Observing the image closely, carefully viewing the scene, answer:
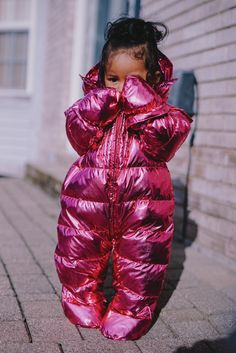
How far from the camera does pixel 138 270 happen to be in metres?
2.15

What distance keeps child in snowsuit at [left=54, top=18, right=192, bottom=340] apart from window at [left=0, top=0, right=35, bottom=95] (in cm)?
612

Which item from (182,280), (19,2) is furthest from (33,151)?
(182,280)

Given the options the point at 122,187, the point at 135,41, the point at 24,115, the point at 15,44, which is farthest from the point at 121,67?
the point at 15,44

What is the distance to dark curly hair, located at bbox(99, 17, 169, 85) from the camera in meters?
2.20

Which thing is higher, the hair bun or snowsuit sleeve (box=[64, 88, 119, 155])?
the hair bun

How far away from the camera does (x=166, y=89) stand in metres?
2.30

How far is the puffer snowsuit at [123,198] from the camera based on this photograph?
209 centimetres

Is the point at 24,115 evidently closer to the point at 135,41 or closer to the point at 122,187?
the point at 135,41

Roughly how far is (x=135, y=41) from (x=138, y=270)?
111cm

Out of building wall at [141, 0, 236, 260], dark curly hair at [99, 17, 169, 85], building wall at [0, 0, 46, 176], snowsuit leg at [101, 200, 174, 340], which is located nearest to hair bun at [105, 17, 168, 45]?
dark curly hair at [99, 17, 169, 85]

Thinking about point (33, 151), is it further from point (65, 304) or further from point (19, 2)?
point (65, 304)

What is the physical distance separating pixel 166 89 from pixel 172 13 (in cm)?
220

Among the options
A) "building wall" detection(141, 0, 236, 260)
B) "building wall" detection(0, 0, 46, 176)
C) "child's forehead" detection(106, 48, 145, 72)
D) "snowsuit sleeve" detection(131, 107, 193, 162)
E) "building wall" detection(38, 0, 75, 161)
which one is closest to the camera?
"snowsuit sleeve" detection(131, 107, 193, 162)

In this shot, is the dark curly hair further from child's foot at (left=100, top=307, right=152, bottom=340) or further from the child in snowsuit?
child's foot at (left=100, top=307, right=152, bottom=340)
